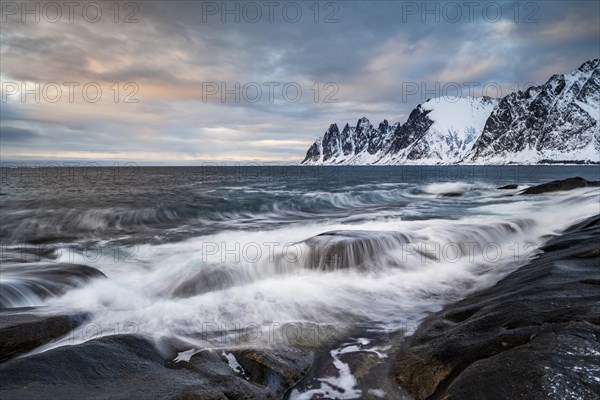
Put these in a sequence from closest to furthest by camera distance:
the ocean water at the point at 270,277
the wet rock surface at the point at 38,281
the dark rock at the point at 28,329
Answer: the dark rock at the point at 28,329 → the ocean water at the point at 270,277 → the wet rock surface at the point at 38,281

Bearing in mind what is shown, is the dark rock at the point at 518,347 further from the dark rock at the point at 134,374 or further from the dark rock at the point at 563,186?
the dark rock at the point at 563,186

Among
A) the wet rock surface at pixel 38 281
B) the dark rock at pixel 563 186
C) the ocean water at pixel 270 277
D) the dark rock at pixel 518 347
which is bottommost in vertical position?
the ocean water at pixel 270 277

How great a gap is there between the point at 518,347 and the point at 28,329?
6390 mm

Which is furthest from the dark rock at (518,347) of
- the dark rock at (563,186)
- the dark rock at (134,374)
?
the dark rock at (563,186)

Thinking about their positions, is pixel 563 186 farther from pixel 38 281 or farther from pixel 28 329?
pixel 28 329

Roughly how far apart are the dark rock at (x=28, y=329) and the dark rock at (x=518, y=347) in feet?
16.4

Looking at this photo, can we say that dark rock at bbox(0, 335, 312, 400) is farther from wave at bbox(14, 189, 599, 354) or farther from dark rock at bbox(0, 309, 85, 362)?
dark rock at bbox(0, 309, 85, 362)

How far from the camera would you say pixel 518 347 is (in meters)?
3.93

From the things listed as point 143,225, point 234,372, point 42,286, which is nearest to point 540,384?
point 234,372

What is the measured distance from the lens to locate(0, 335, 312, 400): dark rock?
12.0ft

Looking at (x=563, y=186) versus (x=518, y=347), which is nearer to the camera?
(x=518, y=347)

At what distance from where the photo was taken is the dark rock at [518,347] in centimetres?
333

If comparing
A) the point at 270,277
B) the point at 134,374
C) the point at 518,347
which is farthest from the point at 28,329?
the point at 518,347

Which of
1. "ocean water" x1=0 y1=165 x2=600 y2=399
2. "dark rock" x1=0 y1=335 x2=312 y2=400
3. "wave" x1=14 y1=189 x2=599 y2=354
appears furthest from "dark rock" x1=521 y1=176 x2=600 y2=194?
"dark rock" x1=0 y1=335 x2=312 y2=400
